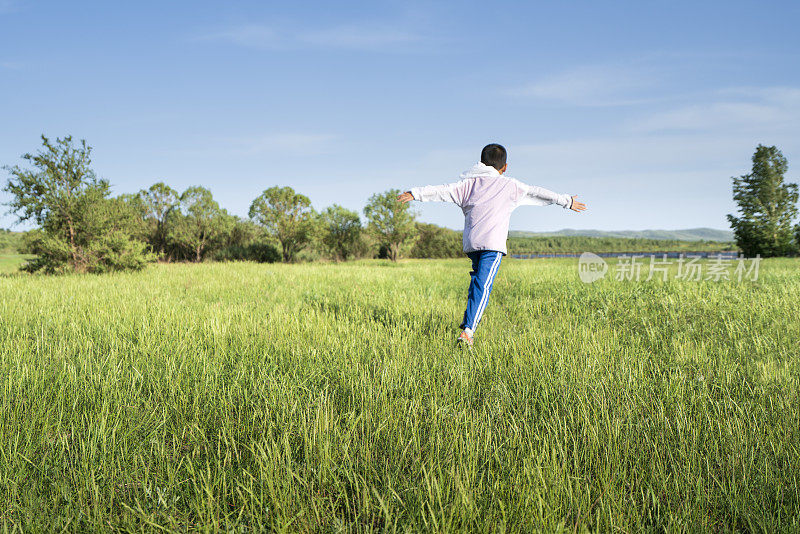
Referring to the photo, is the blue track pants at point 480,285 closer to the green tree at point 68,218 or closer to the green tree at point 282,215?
the green tree at point 68,218

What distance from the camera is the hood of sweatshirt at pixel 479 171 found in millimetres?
4555

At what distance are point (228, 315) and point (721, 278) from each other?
1205cm

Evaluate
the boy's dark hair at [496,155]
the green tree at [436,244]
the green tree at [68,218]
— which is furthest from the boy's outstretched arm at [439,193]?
the green tree at [436,244]

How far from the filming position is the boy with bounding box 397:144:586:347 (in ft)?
14.2

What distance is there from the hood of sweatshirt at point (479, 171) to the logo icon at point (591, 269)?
20.7ft

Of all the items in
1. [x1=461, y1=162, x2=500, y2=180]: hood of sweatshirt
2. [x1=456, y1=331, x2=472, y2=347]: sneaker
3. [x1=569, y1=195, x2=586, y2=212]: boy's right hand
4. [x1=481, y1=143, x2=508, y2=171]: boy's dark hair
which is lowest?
[x1=456, y1=331, x2=472, y2=347]: sneaker

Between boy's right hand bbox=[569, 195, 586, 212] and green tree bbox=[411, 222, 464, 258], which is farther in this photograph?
green tree bbox=[411, 222, 464, 258]

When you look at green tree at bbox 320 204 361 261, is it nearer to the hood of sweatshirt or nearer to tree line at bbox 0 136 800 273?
A: tree line at bbox 0 136 800 273

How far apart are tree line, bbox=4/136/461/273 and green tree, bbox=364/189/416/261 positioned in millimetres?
104

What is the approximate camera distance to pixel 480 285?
4.39 meters

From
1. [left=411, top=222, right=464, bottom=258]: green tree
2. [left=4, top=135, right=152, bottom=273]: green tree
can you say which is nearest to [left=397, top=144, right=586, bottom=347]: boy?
[left=4, top=135, right=152, bottom=273]: green tree

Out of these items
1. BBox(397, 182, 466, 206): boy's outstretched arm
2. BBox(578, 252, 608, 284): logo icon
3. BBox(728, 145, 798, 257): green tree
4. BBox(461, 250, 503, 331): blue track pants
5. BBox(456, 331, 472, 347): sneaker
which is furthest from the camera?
BBox(728, 145, 798, 257): green tree

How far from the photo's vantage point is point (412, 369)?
321cm

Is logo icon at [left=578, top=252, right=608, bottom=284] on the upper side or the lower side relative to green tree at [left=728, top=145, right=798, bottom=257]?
lower
